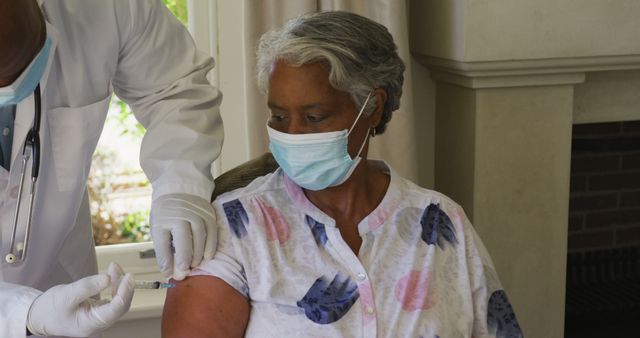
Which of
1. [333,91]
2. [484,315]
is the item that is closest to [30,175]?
[333,91]

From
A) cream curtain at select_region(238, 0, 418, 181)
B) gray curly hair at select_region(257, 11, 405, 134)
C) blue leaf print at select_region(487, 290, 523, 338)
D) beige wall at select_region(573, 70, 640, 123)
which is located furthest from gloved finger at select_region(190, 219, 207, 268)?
beige wall at select_region(573, 70, 640, 123)

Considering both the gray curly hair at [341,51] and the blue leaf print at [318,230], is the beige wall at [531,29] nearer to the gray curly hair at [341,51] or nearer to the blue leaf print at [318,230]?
the gray curly hair at [341,51]

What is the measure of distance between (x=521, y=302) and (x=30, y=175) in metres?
1.61

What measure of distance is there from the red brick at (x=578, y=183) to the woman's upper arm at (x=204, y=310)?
6.18 ft

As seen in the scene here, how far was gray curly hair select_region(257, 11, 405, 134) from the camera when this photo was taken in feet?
5.32

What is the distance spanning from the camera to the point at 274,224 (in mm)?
1653

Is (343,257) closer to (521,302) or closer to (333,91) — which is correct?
(333,91)

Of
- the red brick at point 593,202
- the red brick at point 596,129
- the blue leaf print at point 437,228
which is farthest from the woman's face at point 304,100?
the red brick at point 593,202

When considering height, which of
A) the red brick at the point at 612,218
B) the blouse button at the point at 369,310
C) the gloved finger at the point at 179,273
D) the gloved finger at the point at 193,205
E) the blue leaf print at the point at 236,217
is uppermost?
the gloved finger at the point at 193,205

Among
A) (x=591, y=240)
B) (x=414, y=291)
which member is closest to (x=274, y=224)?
(x=414, y=291)

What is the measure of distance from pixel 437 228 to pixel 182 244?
1.67ft

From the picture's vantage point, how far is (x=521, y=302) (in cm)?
265

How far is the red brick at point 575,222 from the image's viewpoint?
3182 millimetres

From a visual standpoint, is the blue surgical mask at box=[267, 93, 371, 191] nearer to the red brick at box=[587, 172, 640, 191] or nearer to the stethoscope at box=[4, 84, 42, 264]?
the stethoscope at box=[4, 84, 42, 264]
